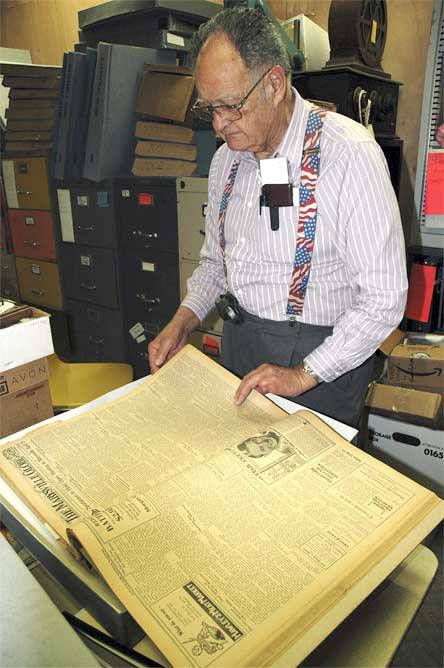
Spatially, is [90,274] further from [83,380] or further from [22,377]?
[22,377]

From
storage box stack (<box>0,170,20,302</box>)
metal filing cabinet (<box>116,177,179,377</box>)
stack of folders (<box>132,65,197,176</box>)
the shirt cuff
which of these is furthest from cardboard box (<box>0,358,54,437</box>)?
storage box stack (<box>0,170,20,302</box>)

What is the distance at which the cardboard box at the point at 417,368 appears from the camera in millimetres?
1790

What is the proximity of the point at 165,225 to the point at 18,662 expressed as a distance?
216 cm

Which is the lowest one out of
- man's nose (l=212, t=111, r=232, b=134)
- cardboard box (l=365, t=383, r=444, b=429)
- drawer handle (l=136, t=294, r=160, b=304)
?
cardboard box (l=365, t=383, r=444, b=429)

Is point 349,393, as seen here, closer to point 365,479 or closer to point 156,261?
point 365,479

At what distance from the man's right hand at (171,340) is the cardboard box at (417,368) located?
995 mm

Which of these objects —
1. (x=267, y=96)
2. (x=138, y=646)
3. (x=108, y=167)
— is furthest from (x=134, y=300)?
(x=138, y=646)

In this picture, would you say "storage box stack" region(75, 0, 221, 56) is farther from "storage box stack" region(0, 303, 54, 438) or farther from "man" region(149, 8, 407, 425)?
"storage box stack" region(0, 303, 54, 438)

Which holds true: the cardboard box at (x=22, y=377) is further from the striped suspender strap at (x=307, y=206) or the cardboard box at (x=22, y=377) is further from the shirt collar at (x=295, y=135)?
the shirt collar at (x=295, y=135)

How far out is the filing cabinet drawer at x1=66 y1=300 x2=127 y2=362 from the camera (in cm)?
276

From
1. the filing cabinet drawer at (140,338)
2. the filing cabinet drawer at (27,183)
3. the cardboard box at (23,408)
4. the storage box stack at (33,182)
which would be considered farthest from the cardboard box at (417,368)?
the filing cabinet drawer at (27,183)

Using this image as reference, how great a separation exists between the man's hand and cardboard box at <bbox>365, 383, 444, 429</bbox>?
950 mm

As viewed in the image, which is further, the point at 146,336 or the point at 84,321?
the point at 84,321

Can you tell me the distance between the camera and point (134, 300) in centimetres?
264
